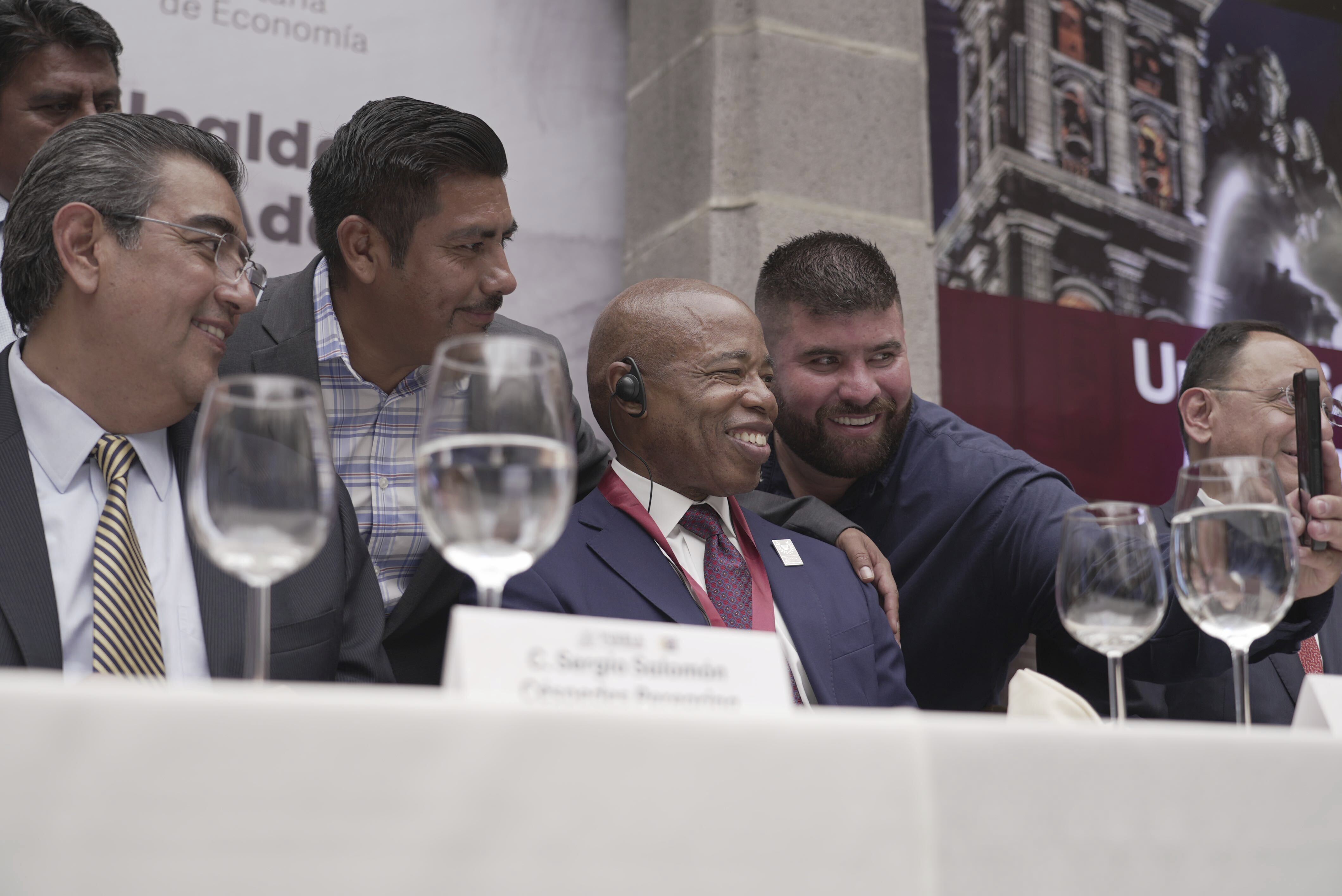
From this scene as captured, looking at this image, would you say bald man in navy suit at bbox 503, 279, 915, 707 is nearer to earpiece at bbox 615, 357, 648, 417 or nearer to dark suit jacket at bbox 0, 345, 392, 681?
earpiece at bbox 615, 357, 648, 417

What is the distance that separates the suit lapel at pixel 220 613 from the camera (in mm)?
1435

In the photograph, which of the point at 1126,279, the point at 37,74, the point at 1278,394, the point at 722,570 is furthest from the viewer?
the point at 1126,279

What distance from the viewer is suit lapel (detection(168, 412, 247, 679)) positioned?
1435 mm

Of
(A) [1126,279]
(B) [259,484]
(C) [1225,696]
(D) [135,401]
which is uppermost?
(A) [1126,279]

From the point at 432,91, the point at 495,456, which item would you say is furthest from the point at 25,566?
the point at 432,91

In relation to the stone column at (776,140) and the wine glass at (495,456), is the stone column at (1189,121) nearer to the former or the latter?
the stone column at (776,140)

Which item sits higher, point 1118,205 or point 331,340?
point 1118,205

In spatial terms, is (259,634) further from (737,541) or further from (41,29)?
(41,29)

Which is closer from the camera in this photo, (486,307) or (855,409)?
(486,307)

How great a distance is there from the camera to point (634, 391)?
81.8 inches

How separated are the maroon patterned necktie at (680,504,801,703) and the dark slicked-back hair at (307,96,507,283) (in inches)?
27.3

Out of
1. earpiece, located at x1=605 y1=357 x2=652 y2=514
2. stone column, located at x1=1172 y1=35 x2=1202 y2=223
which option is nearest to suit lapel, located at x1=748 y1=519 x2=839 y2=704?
earpiece, located at x1=605 y1=357 x2=652 y2=514

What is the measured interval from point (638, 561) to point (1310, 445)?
887 mm

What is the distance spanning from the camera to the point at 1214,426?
2.65m
